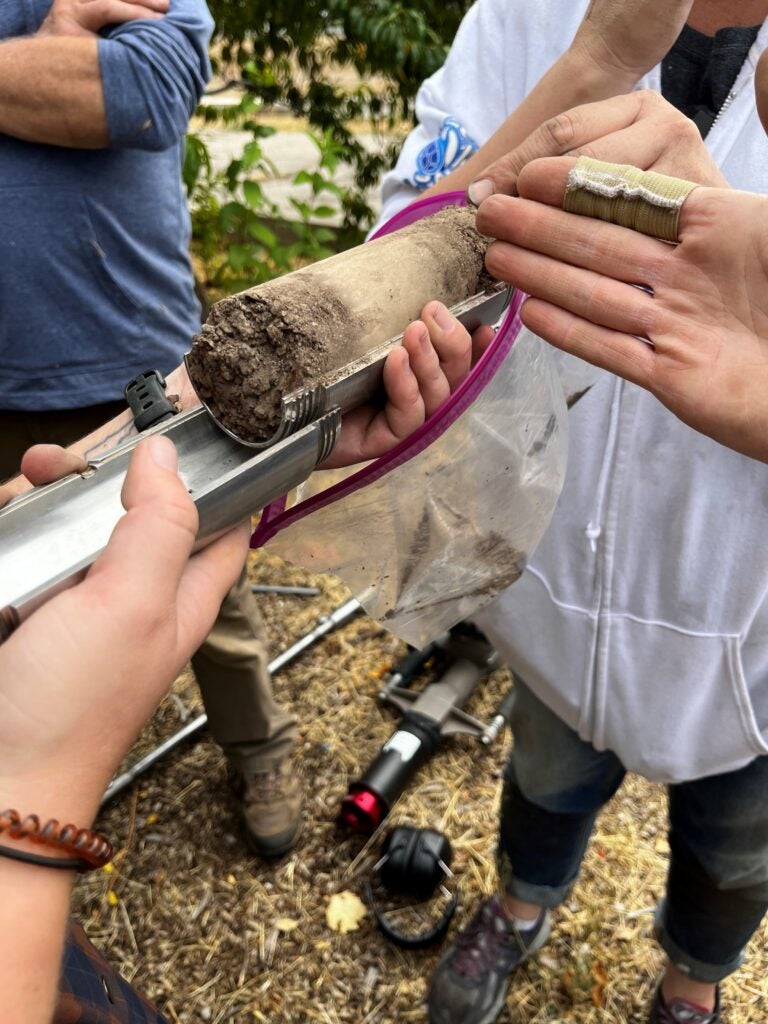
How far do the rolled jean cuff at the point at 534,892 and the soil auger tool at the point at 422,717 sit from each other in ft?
1.49

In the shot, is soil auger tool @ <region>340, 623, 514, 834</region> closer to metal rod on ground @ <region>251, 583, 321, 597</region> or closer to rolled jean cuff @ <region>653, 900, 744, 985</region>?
metal rod on ground @ <region>251, 583, 321, 597</region>

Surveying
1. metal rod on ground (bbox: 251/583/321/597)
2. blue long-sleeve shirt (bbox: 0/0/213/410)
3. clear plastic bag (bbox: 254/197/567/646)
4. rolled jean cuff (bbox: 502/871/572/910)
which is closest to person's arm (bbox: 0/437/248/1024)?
clear plastic bag (bbox: 254/197/567/646)

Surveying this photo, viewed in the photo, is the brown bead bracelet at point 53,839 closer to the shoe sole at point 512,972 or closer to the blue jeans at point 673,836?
the blue jeans at point 673,836

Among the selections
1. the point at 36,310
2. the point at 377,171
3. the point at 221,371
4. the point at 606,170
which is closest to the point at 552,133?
the point at 606,170

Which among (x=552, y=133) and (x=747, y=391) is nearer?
(x=747, y=391)

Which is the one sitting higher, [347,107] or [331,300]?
[331,300]

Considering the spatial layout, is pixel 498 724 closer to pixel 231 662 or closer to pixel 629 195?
pixel 231 662

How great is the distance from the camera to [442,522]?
1175 mm

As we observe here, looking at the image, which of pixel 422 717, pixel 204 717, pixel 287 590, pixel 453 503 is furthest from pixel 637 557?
pixel 287 590

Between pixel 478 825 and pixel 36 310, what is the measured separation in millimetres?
1808

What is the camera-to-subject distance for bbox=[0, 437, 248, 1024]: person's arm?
0.66 metres

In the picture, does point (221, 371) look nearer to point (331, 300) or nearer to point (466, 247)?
point (331, 300)

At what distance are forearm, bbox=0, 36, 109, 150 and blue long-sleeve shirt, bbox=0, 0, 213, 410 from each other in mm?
31

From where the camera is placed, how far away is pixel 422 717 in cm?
239
